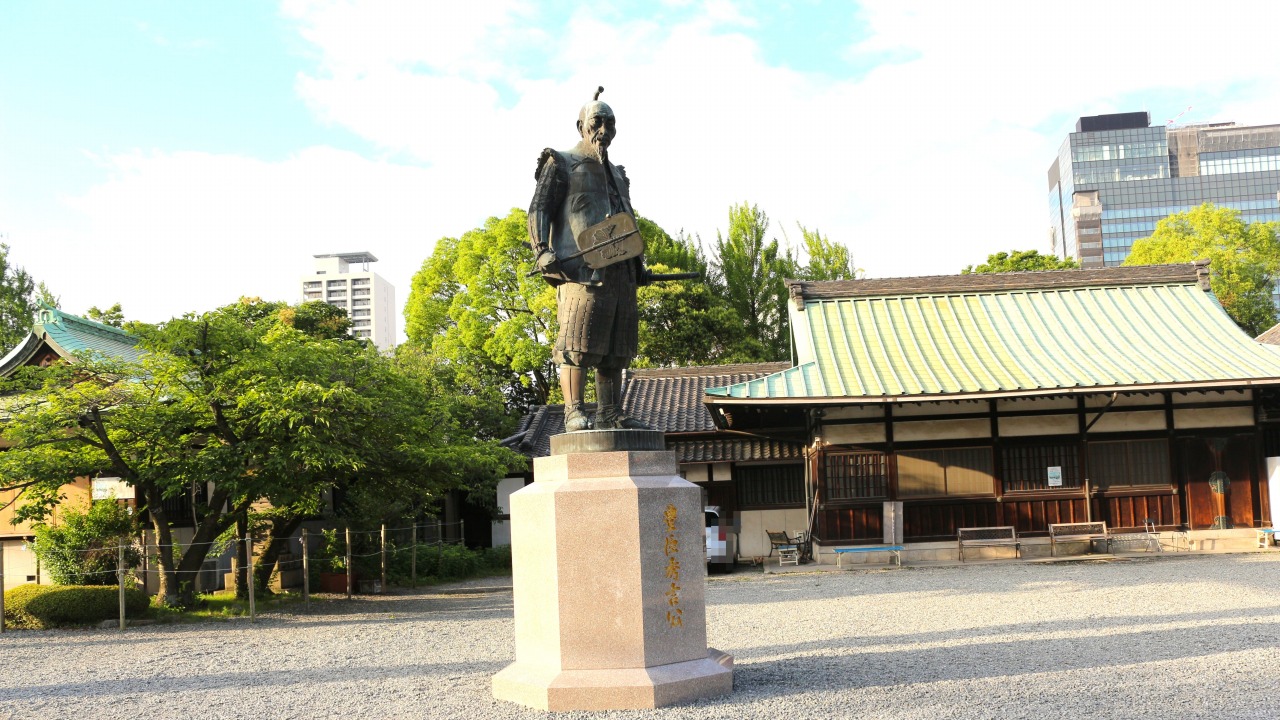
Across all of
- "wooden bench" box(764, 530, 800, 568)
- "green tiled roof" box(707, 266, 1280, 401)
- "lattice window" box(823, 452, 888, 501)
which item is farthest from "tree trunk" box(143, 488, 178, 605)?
"lattice window" box(823, 452, 888, 501)

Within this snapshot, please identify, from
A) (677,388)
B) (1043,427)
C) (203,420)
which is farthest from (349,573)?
(1043,427)

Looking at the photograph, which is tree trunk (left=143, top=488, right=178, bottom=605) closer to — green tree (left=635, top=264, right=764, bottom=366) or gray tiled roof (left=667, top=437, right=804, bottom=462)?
gray tiled roof (left=667, top=437, right=804, bottom=462)

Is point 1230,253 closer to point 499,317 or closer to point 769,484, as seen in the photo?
point 769,484

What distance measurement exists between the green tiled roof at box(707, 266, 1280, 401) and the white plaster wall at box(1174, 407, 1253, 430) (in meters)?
0.94

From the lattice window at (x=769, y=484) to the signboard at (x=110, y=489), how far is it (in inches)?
425

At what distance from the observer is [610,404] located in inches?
261

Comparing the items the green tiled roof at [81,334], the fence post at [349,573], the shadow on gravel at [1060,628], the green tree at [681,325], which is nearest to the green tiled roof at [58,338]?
the green tiled roof at [81,334]

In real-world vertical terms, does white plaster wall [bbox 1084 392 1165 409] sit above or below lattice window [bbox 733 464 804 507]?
above

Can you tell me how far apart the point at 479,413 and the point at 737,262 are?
12.6 meters

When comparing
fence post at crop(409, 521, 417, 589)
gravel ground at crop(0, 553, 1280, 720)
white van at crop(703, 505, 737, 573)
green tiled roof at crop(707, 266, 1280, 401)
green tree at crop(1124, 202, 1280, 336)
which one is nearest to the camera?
gravel ground at crop(0, 553, 1280, 720)

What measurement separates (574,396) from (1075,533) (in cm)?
1219

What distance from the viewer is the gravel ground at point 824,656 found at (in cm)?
592

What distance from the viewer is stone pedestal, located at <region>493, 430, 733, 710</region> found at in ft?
19.0

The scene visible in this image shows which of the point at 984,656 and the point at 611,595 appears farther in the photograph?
the point at 984,656
